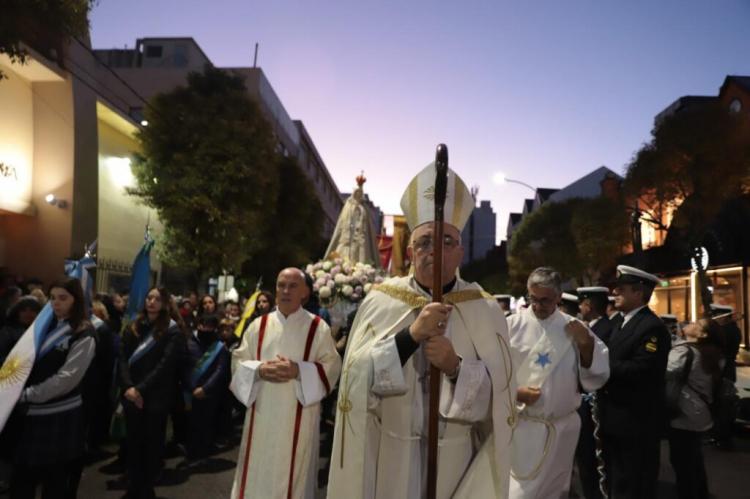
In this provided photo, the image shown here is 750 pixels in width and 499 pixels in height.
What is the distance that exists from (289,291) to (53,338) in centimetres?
177

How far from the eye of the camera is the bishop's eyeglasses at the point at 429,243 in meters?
2.63

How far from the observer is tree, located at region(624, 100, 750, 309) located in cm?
2067

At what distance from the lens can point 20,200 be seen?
14461 mm

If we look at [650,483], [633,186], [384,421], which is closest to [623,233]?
[633,186]

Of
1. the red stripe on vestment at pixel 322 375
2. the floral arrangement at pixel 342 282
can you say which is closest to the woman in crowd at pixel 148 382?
the red stripe on vestment at pixel 322 375

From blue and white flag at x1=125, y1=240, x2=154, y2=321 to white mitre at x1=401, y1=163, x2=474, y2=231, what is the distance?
5543 millimetres

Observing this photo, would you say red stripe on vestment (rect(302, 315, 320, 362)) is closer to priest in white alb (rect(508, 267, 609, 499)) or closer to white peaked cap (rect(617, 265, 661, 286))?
priest in white alb (rect(508, 267, 609, 499))

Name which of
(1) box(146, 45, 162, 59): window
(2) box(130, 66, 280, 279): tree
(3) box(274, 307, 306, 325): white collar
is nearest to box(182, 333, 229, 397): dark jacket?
(3) box(274, 307, 306, 325): white collar

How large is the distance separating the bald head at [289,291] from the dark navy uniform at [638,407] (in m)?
2.60

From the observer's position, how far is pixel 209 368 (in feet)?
22.1

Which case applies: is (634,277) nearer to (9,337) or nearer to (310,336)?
(310,336)

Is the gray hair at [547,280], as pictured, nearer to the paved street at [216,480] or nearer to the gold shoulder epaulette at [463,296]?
the gold shoulder epaulette at [463,296]

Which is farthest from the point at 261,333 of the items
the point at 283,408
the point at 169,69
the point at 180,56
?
the point at 180,56

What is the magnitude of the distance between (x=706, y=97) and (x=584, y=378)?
2922 centimetres
